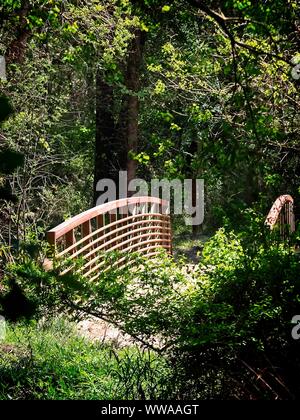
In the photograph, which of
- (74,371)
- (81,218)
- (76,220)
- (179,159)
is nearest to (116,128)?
(81,218)

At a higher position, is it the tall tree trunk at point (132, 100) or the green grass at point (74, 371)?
the tall tree trunk at point (132, 100)

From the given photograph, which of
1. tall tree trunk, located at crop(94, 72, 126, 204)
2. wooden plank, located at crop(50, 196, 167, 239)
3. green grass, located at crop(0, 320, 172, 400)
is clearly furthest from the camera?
tall tree trunk, located at crop(94, 72, 126, 204)

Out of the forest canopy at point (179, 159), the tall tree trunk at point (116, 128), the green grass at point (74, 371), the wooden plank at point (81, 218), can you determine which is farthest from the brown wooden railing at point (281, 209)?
the tall tree trunk at point (116, 128)

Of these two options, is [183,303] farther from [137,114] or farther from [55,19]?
[137,114]

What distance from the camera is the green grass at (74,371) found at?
4.43 m

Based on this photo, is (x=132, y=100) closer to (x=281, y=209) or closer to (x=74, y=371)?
(x=281, y=209)

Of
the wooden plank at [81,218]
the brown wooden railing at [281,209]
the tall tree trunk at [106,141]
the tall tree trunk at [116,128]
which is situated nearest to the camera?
the wooden plank at [81,218]

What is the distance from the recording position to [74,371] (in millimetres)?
5281

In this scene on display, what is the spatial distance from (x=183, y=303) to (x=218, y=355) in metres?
0.66

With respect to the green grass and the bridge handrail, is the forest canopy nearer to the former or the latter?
the green grass

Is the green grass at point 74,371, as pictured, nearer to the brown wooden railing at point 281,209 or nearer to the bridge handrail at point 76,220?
the bridge handrail at point 76,220

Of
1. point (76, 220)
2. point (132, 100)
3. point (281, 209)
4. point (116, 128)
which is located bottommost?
point (76, 220)

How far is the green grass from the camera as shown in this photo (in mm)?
Answer: 4430

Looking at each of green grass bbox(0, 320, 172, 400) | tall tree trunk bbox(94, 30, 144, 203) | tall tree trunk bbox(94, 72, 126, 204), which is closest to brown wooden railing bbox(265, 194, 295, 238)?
green grass bbox(0, 320, 172, 400)
